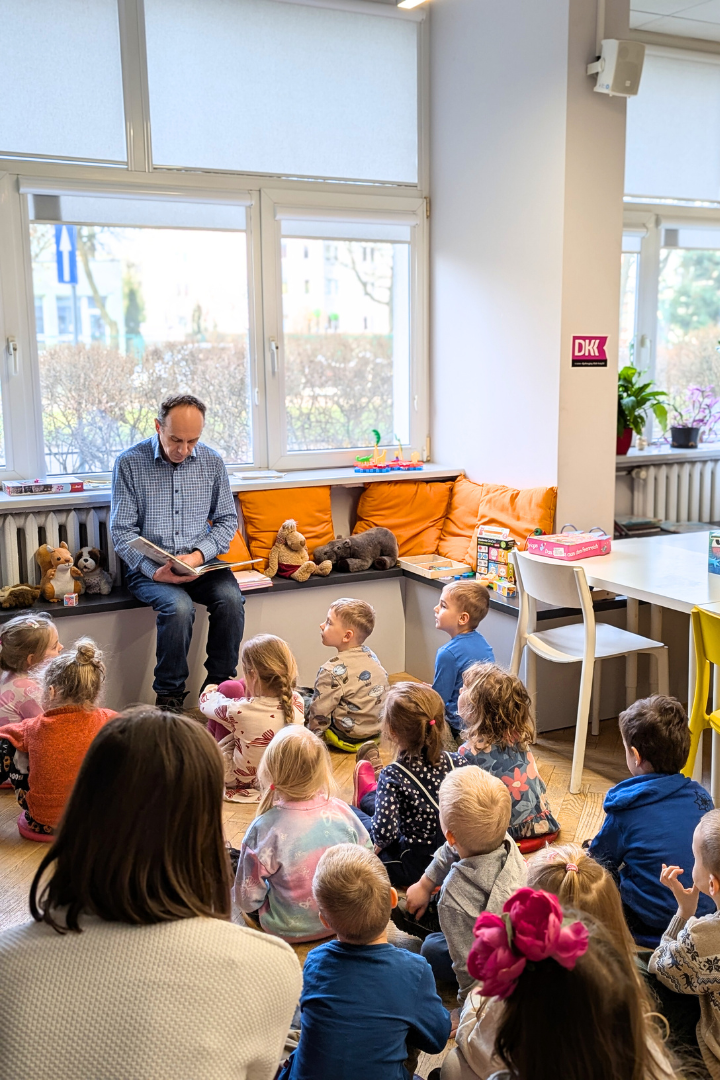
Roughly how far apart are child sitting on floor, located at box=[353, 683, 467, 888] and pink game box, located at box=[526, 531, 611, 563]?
1.33m

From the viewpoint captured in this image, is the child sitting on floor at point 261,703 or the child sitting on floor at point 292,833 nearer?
the child sitting on floor at point 292,833

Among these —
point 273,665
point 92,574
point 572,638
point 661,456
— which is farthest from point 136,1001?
point 661,456

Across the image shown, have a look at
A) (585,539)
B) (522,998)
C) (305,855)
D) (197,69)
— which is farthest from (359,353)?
(522,998)

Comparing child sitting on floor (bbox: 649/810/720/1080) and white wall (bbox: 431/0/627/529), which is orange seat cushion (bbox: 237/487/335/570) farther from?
child sitting on floor (bbox: 649/810/720/1080)

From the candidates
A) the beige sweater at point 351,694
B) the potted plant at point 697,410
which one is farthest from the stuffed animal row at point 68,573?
the potted plant at point 697,410

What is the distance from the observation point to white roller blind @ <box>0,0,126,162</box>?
413cm

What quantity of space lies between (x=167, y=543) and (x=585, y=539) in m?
1.76

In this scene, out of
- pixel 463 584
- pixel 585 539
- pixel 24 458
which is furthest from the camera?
pixel 24 458

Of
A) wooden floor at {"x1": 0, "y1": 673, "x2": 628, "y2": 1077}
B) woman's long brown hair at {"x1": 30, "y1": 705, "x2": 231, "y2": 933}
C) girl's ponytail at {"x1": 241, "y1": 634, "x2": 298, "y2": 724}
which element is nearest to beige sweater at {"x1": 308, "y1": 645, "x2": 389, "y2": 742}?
wooden floor at {"x1": 0, "y1": 673, "x2": 628, "y2": 1077}

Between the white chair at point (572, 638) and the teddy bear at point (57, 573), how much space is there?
188 centimetres

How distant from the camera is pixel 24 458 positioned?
175 inches

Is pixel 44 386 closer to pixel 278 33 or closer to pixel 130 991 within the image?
pixel 278 33

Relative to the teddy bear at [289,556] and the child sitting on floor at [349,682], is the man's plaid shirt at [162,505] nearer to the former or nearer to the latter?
the teddy bear at [289,556]

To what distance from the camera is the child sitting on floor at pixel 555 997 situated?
3.52 feet
